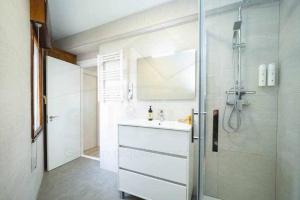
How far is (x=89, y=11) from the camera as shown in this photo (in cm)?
199

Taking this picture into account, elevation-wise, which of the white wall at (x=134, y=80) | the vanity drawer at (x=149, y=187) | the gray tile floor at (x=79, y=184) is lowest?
the gray tile floor at (x=79, y=184)

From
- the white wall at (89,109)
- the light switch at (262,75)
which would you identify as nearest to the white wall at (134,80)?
the light switch at (262,75)

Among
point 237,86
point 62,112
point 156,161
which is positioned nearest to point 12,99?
point 156,161

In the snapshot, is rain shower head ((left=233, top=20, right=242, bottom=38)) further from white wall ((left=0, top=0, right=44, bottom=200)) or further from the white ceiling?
white wall ((left=0, top=0, right=44, bottom=200))

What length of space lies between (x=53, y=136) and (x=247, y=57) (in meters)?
3.11

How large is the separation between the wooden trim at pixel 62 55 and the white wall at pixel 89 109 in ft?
1.04

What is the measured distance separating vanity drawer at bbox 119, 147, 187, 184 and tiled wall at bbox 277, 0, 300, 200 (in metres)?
0.85

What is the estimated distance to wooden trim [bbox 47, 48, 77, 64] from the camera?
2.51 m

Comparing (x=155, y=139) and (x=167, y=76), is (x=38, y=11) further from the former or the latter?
(x=155, y=139)

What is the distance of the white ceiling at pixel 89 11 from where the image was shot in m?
1.82

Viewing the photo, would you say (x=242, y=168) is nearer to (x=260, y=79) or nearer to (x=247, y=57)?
(x=260, y=79)

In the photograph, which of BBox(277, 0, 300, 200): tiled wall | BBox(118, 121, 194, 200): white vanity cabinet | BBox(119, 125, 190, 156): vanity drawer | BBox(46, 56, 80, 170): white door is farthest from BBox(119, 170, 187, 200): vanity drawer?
BBox(46, 56, 80, 170): white door

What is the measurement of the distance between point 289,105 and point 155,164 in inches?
53.1

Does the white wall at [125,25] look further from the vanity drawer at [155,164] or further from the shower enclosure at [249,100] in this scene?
the vanity drawer at [155,164]
